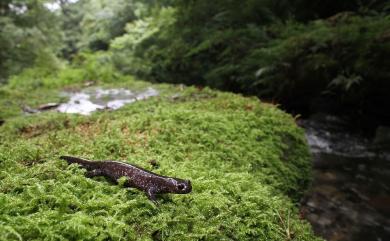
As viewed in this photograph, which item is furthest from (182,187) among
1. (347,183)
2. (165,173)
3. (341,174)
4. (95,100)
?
(95,100)

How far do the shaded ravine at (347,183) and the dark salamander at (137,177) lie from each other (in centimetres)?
255

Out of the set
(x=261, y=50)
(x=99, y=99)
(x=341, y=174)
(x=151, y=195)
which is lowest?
(x=341, y=174)

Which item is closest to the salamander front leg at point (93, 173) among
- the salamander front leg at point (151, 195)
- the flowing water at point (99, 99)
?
the salamander front leg at point (151, 195)

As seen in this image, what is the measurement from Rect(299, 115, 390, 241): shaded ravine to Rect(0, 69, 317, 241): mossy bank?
3.41 feet

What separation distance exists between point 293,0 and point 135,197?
10.8 metres

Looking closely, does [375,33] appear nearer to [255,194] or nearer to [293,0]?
[293,0]

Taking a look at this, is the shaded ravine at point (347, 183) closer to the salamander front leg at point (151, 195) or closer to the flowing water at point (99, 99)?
the salamander front leg at point (151, 195)

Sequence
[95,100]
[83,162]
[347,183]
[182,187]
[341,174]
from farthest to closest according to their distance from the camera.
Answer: [95,100] < [341,174] < [347,183] < [83,162] < [182,187]

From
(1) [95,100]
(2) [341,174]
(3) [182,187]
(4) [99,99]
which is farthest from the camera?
(4) [99,99]

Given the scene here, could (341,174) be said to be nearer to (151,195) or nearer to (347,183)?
(347,183)

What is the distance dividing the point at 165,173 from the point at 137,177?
47 centimetres

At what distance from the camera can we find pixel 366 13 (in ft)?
33.5

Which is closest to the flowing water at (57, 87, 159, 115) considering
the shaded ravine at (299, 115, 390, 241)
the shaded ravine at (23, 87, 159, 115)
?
the shaded ravine at (23, 87, 159, 115)

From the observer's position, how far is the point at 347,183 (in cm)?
777
